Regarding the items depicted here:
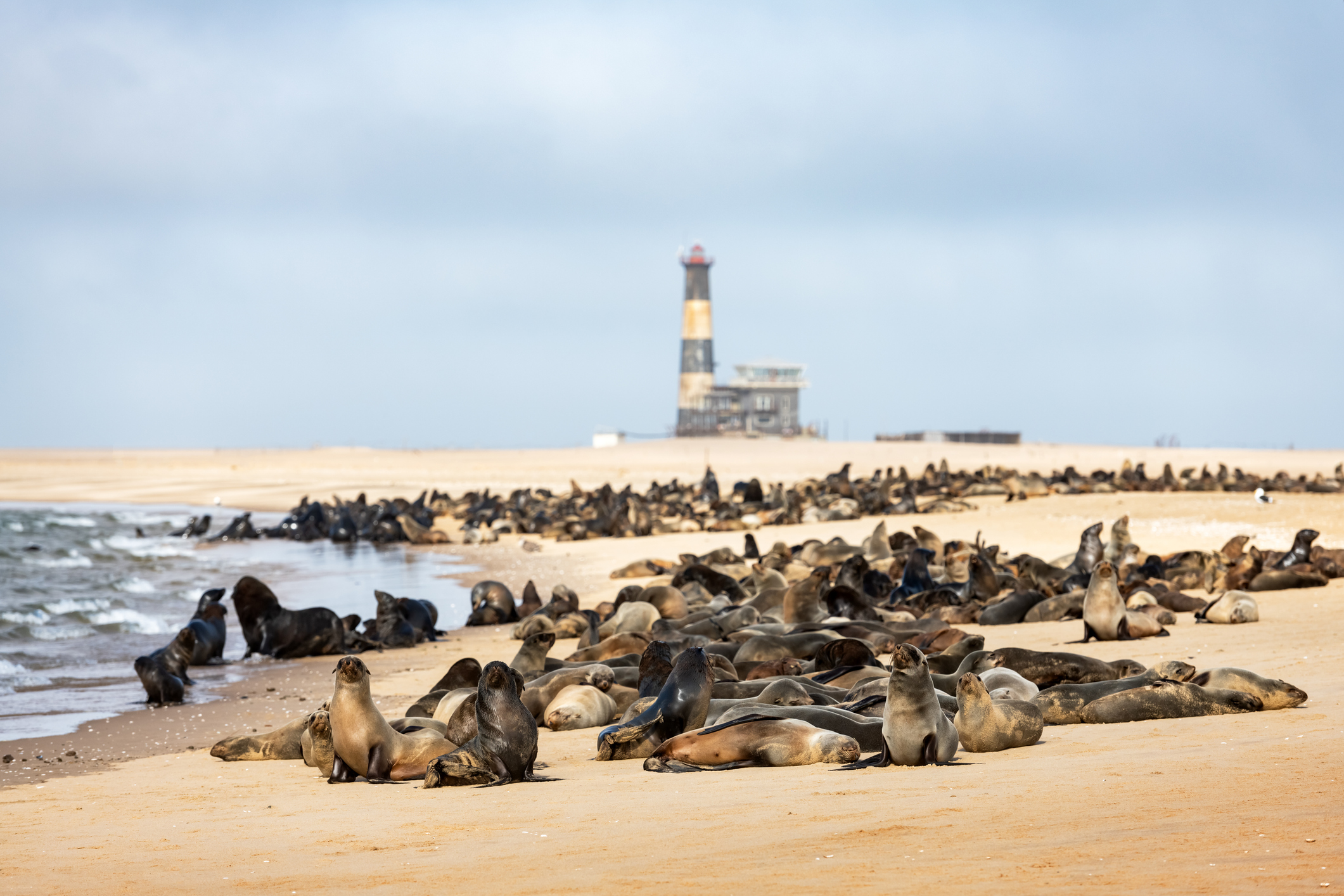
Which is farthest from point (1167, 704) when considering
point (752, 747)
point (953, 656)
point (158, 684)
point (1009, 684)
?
point (158, 684)

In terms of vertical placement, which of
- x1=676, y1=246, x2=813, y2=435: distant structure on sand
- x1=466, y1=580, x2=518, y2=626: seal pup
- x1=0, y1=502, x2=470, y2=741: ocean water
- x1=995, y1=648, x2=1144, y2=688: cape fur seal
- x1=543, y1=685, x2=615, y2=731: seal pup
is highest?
x1=676, y1=246, x2=813, y2=435: distant structure on sand

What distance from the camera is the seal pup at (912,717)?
509 cm

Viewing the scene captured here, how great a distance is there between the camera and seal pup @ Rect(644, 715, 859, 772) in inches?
215

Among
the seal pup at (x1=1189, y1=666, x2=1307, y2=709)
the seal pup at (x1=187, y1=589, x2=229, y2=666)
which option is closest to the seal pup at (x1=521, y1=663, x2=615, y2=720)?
the seal pup at (x1=1189, y1=666, x2=1307, y2=709)

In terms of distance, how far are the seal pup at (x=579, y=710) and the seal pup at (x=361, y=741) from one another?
56.7 inches

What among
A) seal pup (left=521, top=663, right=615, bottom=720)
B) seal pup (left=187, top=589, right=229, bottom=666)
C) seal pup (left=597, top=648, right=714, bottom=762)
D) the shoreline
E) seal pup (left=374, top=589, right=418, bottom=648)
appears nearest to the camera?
seal pup (left=597, top=648, right=714, bottom=762)

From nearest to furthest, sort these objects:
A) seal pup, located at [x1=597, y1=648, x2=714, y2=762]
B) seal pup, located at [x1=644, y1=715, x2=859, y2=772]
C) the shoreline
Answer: seal pup, located at [x1=644, y1=715, x2=859, y2=772] < seal pup, located at [x1=597, y1=648, x2=714, y2=762] < the shoreline

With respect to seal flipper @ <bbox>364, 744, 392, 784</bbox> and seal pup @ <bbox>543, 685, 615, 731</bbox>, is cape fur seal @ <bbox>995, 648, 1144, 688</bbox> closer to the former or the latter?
seal pup @ <bbox>543, 685, 615, 731</bbox>

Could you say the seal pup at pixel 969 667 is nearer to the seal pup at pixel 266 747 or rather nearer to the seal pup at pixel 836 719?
the seal pup at pixel 836 719

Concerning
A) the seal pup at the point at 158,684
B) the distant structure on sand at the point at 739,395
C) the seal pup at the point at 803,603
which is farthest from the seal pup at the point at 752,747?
the distant structure on sand at the point at 739,395

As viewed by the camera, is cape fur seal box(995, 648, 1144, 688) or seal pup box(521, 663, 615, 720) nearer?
cape fur seal box(995, 648, 1144, 688)

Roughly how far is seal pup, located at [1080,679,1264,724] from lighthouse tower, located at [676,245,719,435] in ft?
229

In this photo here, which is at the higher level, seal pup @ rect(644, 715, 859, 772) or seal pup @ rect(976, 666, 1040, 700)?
seal pup @ rect(976, 666, 1040, 700)

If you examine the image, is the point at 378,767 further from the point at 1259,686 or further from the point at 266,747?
the point at 1259,686
